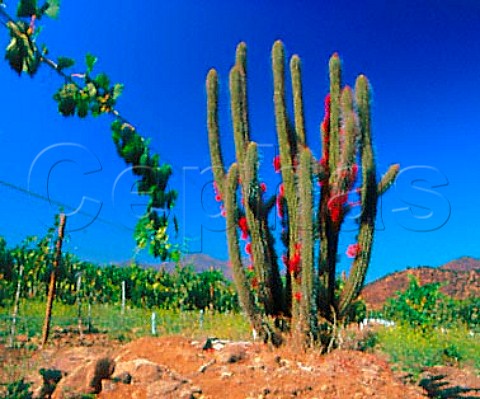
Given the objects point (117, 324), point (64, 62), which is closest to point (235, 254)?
point (64, 62)

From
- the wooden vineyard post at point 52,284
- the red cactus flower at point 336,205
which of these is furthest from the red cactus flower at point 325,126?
the wooden vineyard post at point 52,284

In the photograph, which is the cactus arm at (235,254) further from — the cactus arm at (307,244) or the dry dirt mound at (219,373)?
Result: the cactus arm at (307,244)

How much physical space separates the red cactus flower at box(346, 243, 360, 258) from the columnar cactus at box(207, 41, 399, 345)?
0.04ft

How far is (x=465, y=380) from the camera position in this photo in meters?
7.52

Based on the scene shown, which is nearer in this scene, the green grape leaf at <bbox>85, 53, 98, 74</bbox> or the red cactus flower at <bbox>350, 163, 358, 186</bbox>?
the green grape leaf at <bbox>85, 53, 98, 74</bbox>

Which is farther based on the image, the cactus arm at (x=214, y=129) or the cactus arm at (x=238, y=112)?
the cactus arm at (x=214, y=129)

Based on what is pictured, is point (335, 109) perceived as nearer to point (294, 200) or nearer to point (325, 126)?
point (325, 126)

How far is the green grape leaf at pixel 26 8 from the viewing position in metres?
4.62

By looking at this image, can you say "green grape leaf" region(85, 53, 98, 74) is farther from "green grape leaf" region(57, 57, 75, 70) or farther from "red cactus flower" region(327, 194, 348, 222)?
"red cactus flower" region(327, 194, 348, 222)

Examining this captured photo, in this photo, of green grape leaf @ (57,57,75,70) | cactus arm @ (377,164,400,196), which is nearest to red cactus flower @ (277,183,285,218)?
cactus arm @ (377,164,400,196)

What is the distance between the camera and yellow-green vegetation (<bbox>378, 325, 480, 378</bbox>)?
7.86 m

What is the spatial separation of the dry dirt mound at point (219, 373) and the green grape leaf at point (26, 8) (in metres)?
3.20

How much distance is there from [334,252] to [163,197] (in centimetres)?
279

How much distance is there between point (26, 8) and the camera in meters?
4.66
